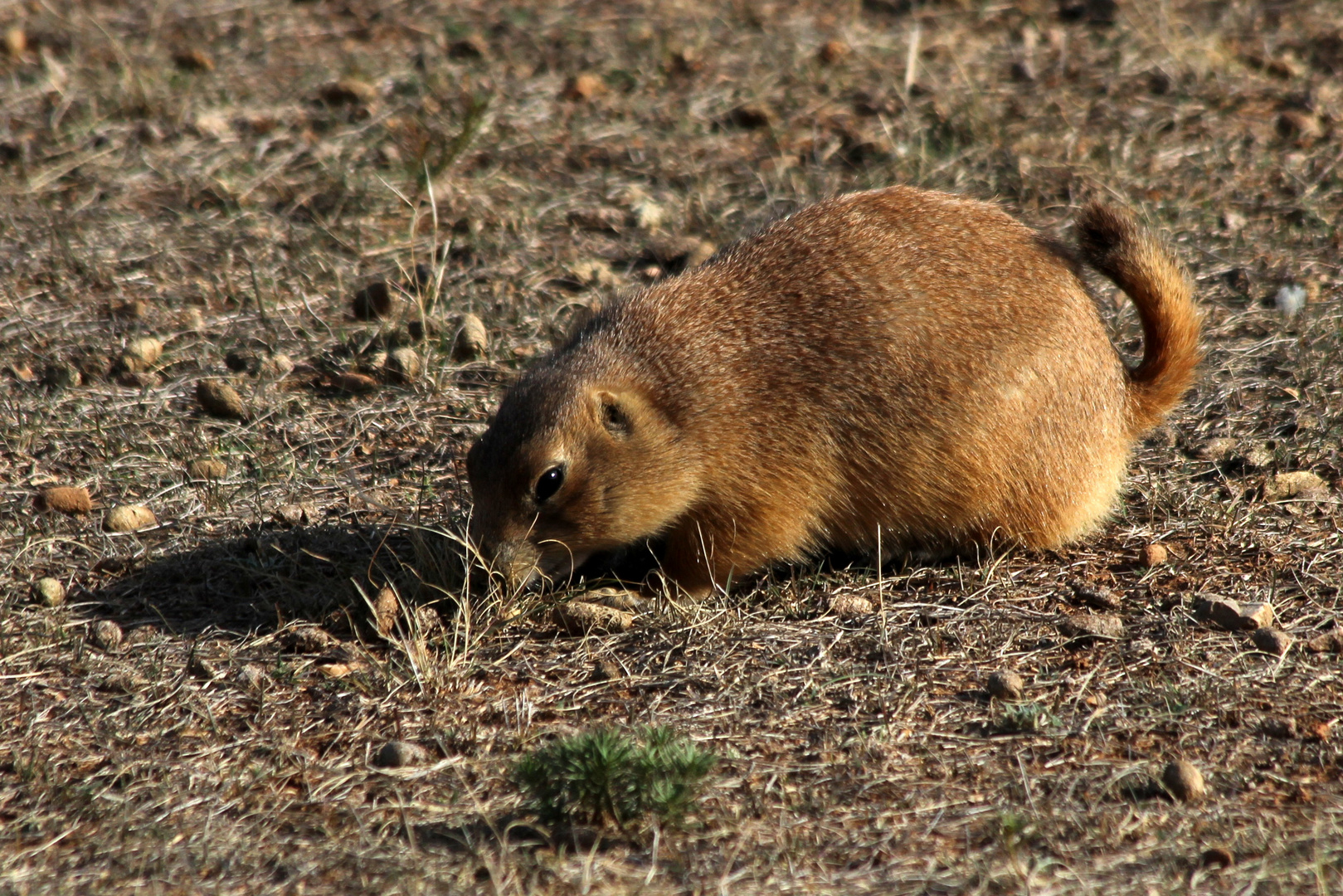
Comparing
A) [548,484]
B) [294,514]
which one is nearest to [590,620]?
[548,484]

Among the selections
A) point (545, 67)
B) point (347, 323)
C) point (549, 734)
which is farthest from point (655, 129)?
point (549, 734)

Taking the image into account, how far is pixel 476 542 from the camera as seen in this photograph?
201 inches

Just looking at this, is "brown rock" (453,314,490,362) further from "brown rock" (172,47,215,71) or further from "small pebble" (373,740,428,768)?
"brown rock" (172,47,215,71)

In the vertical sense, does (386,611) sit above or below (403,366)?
below

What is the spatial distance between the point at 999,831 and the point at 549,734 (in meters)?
1.43

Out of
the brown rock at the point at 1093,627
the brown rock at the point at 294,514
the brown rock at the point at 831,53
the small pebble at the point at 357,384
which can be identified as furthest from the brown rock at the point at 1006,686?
the brown rock at the point at 831,53

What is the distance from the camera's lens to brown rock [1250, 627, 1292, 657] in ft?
15.3

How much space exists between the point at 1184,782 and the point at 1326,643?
1.10 metres

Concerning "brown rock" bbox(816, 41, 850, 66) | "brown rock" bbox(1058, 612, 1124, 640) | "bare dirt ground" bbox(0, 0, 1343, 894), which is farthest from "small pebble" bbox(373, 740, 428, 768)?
"brown rock" bbox(816, 41, 850, 66)

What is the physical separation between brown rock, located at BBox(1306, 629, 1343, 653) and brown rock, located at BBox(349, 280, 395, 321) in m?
4.45

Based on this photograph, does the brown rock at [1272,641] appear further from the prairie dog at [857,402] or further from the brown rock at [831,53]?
the brown rock at [831,53]

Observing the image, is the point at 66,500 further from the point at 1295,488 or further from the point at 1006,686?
the point at 1295,488

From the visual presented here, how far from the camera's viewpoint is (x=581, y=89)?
9.05 m

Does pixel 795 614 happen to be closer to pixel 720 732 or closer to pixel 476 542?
pixel 720 732
